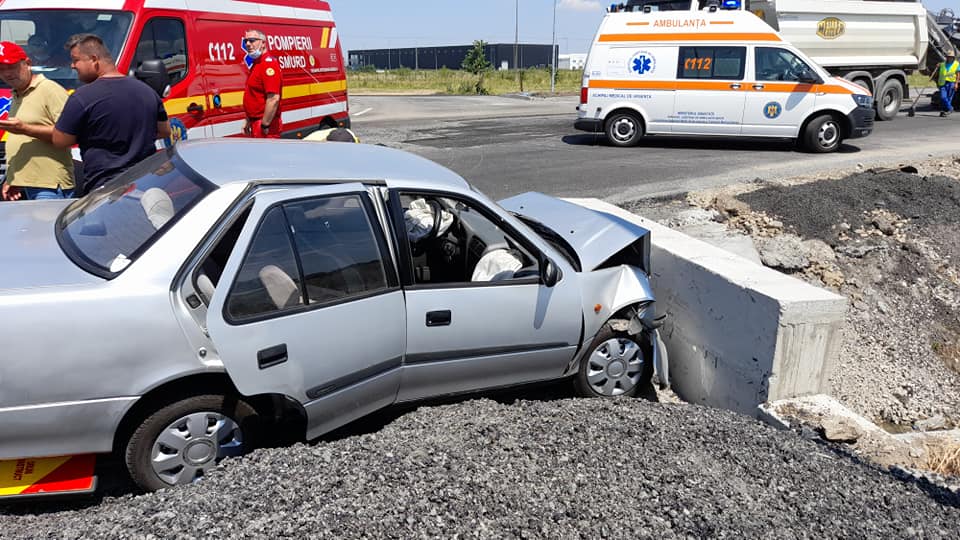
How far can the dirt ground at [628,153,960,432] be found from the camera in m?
6.55

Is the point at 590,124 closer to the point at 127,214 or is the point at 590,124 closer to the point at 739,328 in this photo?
the point at 739,328

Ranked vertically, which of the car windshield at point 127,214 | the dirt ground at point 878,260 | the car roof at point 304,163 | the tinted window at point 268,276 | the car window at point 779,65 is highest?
the car window at point 779,65

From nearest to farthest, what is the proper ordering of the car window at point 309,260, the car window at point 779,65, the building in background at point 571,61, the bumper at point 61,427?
the bumper at point 61,427, the car window at point 309,260, the car window at point 779,65, the building in background at point 571,61

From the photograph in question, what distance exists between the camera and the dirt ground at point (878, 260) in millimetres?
6551

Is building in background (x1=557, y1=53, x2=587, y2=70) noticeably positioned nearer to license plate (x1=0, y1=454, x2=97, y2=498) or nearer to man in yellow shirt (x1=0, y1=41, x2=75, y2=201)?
man in yellow shirt (x1=0, y1=41, x2=75, y2=201)

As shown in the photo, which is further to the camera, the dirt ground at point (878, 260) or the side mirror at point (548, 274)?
the dirt ground at point (878, 260)

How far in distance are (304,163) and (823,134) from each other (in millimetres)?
12032

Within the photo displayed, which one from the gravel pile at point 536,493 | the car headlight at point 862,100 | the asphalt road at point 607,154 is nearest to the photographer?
the gravel pile at point 536,493

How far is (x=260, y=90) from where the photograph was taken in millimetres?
8305

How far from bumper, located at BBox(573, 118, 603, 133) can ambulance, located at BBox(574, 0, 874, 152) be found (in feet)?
1.35

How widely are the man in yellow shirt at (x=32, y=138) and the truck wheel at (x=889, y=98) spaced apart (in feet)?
62.8

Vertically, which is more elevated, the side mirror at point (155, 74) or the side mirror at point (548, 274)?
the side mirror at point (155, 74)

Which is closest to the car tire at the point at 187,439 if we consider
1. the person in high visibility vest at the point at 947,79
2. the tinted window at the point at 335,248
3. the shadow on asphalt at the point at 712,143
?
the tinted window at the point at 335,248

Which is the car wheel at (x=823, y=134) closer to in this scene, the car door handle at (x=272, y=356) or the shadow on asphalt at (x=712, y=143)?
the shadow on asphalt at (x=712, y=143)
